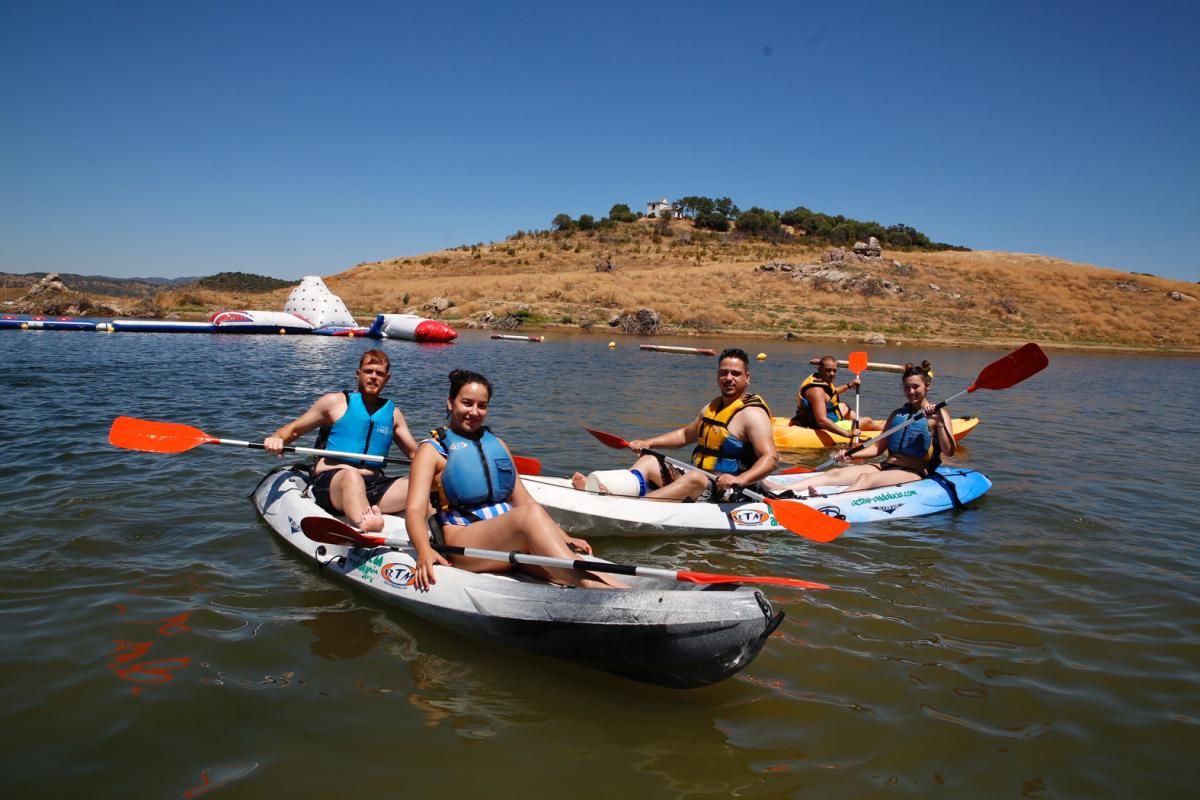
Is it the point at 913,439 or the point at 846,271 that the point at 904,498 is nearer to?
the point at 913,439

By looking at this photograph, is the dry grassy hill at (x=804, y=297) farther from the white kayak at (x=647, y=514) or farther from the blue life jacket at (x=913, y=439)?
the white kayak at (x=647, y=514)

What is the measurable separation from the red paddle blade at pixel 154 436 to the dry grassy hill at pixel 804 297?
26.1 metres

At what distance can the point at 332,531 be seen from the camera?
432cm

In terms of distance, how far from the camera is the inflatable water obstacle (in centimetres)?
2244

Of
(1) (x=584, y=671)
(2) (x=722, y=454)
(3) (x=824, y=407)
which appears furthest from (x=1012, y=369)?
(1) (x=584, y=671)

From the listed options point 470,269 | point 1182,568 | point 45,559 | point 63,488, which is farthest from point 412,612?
point 470,269

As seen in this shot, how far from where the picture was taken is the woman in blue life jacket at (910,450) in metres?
6.61

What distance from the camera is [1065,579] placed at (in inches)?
201

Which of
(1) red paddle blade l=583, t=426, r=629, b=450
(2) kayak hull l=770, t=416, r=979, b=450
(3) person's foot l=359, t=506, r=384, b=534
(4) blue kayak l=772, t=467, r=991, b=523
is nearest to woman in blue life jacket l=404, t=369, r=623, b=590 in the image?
(3) person's foot l=359, t=506, r=384, b=534

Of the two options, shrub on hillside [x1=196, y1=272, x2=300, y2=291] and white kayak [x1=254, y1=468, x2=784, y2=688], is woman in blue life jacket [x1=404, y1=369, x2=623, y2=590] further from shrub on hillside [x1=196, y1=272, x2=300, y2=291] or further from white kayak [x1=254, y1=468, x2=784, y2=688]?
Answer: shrub on hillside [x1=196, y1=272, x2=300, y2=291]

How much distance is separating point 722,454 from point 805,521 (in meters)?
1.11

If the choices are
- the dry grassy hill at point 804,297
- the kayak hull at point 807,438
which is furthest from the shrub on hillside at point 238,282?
the kayak hull at point 807,438

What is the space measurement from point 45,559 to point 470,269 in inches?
1731

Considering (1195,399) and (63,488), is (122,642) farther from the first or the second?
(1195,399)
